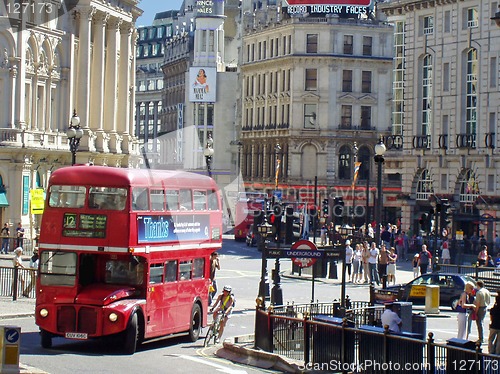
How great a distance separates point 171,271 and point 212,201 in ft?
11.3

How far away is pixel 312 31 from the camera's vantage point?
390 ft

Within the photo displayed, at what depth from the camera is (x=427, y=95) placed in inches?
3275

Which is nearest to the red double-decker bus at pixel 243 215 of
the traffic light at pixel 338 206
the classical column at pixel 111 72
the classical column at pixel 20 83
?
the traffic light at pixel 338 206

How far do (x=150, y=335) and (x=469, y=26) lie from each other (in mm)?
52593

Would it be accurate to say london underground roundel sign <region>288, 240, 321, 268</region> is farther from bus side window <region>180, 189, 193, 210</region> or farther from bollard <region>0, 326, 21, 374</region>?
bollard <region>0, 326, 21, 374</region>

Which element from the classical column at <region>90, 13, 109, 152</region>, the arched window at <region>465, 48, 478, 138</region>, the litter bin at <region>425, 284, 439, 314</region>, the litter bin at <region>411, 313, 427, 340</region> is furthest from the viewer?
the arched window at <region>465, 48, 478, 138</region>

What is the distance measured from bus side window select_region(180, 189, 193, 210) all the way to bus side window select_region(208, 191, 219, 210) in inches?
56.9

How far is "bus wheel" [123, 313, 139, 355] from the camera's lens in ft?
94.3

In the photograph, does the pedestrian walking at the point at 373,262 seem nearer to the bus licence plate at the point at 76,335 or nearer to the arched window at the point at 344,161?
the bus licence plate at the point at 76,335

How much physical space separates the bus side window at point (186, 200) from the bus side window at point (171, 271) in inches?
56.0

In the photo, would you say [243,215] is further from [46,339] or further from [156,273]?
[46,339]

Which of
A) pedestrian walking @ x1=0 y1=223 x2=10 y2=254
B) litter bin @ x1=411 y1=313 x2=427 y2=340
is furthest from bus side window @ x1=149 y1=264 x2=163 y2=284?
pedestrian walking @ x1=0 y1=223 x2=10 y2=254

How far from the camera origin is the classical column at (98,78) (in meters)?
77.2

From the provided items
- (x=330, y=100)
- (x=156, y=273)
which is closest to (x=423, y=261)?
(x=156, y=273)
